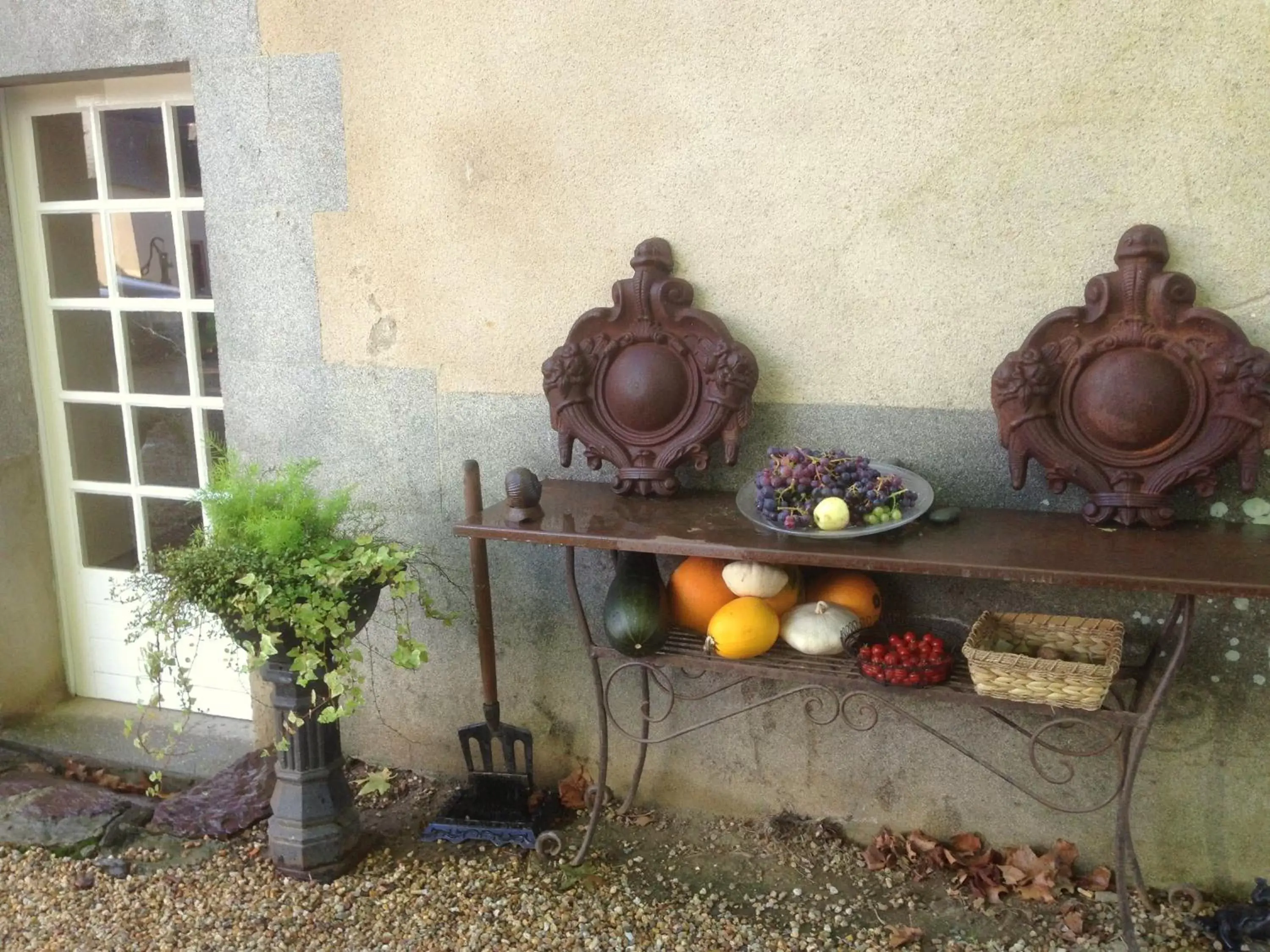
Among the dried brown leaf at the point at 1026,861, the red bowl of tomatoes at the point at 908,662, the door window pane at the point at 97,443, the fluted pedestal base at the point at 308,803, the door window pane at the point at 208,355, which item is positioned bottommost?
the dried brown leaf at the point at 1026,861

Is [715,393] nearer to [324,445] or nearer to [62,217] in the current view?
[324,445]

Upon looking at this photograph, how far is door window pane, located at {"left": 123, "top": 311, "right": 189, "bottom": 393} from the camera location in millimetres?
3785

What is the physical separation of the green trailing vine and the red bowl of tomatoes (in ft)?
4.26

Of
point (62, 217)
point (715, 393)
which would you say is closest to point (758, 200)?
point (715, 393)

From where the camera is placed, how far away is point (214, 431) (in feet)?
12.5

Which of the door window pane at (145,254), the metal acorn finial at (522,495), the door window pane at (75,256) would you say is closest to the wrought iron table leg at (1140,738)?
the metal acorn finial at (522,495)

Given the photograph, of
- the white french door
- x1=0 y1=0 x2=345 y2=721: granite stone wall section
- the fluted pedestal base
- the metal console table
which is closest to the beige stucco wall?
x1=0 y1=0 x2=345 y2=721: granite stone wall section

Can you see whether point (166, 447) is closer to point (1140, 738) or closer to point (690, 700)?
point (690, 700)

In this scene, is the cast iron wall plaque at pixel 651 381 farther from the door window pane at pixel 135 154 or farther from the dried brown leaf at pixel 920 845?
the door window pane at pixel 135 154

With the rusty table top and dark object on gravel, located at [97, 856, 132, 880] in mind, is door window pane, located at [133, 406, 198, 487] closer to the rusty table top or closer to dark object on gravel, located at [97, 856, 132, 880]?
dark object on gravel, located at [97, 856, 132, 880]

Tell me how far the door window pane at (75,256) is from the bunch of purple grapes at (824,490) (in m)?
2.77

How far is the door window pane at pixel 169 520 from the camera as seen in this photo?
3.91 metres

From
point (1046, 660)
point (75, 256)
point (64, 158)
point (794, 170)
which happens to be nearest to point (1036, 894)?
point (1046, 660)

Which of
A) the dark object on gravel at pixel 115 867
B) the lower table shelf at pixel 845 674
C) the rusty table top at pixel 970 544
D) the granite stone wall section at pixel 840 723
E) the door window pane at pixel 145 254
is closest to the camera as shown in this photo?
the rusty table top at pixel 970 544
